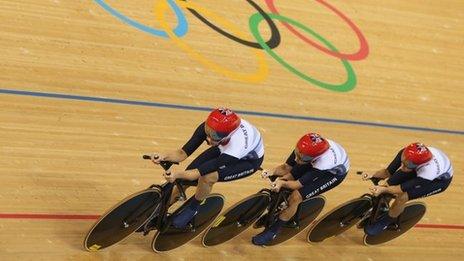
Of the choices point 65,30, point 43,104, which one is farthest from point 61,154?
point 65,30

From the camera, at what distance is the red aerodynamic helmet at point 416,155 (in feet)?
17.1

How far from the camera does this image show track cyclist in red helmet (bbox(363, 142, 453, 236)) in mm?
5254

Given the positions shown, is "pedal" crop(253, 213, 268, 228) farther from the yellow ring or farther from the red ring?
the red ring

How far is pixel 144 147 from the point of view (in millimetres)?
5969

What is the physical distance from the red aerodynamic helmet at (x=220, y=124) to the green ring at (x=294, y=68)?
305 centimetres

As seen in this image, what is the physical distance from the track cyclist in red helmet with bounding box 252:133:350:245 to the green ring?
7.80ft

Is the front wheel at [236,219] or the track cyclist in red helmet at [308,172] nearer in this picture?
the track cyclist in red helmet at [308,172]

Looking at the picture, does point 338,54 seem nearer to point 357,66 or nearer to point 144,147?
point 357,66

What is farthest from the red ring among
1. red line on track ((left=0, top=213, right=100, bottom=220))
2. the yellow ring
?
red line on track ((left=0, top=213, right=100, bottom=220))

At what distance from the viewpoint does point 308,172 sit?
5102 mm

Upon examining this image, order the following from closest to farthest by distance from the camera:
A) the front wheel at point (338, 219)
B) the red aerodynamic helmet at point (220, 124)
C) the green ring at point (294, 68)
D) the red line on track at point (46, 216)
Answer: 1. the red aerodynamic helmet at point (220, 124)
2. the red line on track at point (46, 216)
3. the front wheel at point (338, 219)
4. the green ring at point (294, 68)

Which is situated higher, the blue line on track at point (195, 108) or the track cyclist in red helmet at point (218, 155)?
the track cyclist in red helmet at point (218, 155)

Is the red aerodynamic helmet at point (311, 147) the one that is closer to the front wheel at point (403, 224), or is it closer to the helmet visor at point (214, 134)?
the helmet visor at point (214, 134)

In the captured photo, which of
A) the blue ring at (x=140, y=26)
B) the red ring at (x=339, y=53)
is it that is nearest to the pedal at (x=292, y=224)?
the blue ring at (x=140, y=26)
